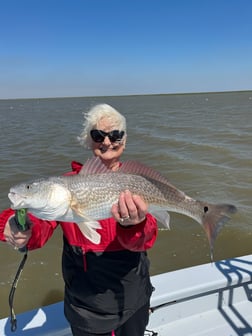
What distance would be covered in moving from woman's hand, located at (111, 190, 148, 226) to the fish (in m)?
0.09

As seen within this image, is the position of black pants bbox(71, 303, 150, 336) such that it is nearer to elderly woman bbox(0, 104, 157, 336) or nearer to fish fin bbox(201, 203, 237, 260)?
elderly woman bbox(0, 104, 157, 336)

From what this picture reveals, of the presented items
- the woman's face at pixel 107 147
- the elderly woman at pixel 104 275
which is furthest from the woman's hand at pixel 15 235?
the woman's face at pixel 107 147

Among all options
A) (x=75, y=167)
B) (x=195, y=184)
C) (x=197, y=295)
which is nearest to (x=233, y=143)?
(x=195, y=184)

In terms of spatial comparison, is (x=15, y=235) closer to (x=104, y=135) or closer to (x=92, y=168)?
(x=92, y=168)

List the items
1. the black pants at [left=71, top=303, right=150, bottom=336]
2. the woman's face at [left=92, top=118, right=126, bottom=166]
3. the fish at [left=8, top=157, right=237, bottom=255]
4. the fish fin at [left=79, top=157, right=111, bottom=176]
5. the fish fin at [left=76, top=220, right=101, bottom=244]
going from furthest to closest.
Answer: the woman's face at [left=92, top=118, right=126, bottom=166], the black pants at [left=71, top=303, right=150, bottom=336], the fish fin at [left=79, top=157, right=111, bottom=176], the fish fin at [left=76, top=220, right=101, bottom=244], the fish at [left=8, top=157, right=237, bottom=255]

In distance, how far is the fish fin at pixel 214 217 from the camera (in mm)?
2826

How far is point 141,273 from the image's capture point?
123 inches

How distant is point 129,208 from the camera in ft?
8.23

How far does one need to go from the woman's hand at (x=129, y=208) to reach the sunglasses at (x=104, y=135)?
3.46 ft

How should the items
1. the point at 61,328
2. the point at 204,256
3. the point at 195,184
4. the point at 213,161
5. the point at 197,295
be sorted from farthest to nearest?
the point at 213,161
the point at 195,184
the point at 204,256
the point at 197,295
the point at 61,328

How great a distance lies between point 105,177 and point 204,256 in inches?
235

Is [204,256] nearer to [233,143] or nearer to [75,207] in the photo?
[75,207]

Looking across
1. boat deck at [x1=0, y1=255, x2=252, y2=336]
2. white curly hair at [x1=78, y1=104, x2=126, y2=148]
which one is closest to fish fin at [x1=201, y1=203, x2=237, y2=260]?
white curly hair at [x1=78, y1=104, x2=126, y2=148]

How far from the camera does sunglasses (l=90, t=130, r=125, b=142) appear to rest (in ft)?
11.4
